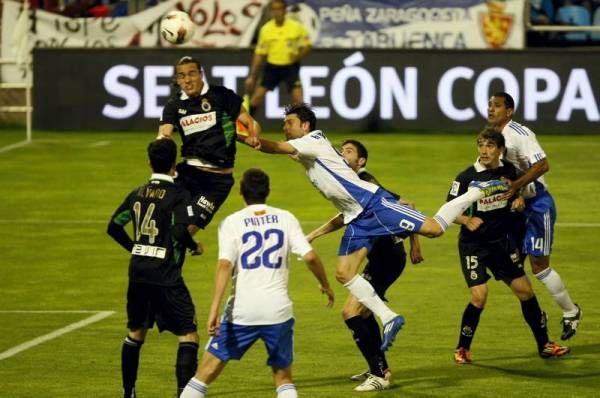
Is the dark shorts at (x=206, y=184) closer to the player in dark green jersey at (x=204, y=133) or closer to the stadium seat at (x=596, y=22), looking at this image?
the player in dark green jersey at (x=204, y=133)

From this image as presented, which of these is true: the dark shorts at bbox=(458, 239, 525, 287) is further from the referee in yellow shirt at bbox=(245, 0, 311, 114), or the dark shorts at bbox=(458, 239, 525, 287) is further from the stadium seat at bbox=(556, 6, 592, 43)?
the stadium seat at bbox=(556, 6, 592, 43)

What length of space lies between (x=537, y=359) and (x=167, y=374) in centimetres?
331

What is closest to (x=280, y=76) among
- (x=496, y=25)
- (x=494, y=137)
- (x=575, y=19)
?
(x=496, y=25)

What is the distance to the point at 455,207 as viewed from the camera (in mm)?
13133

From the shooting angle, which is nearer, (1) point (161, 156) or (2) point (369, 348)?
(1) point (161, 156)

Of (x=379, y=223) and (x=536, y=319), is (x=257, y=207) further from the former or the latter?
(x=536, y=319)

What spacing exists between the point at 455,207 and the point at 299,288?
15.9 ft

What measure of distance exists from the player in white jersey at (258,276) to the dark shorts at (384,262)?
260 centimetres

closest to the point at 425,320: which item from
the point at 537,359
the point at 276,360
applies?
the point at 537,359

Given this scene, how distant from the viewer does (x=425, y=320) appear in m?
15.8

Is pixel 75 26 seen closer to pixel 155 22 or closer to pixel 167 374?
pixel 155 22

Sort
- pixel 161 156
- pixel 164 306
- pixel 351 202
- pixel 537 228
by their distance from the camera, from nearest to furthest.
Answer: pixel 161 156
pixel 164 306
pixel 351 202
pixel 537 228

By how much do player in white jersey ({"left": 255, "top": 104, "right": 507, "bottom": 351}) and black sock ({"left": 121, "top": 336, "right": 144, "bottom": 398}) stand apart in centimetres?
179

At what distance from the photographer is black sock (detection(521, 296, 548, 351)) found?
1381 centimetres
